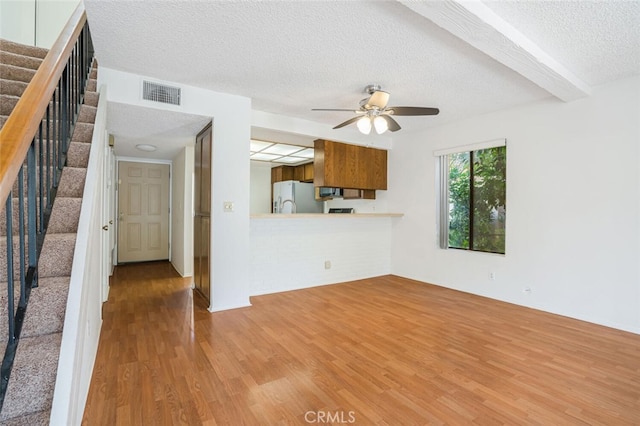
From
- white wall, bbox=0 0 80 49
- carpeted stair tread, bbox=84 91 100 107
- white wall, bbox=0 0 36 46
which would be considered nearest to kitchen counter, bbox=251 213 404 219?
carpeted stair tread, bbox=84 91 100 107

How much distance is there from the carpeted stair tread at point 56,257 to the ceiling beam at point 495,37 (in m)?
2.33

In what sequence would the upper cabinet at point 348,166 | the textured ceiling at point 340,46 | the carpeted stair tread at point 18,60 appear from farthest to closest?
the upper cabinet at point 348,166 → the carpeted stair tread at point 18,60 → the textured ceiling at point 340,46

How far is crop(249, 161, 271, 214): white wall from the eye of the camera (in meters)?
7.63

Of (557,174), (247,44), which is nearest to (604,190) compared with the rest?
(557,174)

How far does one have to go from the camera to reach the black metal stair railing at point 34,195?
1191mm

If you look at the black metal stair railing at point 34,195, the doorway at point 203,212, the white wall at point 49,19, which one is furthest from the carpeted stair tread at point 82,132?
the white wall at point 49,19

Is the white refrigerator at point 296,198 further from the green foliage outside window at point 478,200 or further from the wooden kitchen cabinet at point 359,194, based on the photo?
the green foliage outside window at point 478,200

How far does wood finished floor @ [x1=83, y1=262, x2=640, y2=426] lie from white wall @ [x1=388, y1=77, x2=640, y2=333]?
0.33 meters

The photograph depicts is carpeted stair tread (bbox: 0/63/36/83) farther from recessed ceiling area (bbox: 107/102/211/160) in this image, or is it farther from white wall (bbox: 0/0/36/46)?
white wall (bbox: 0/0/36/46)

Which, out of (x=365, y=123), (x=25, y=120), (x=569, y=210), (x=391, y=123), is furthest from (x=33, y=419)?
(x=569, y=210)

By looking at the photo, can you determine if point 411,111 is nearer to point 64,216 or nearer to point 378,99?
point 378,99

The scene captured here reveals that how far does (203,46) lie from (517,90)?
319 centimetres

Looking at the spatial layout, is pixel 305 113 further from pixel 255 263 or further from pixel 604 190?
pixel 604 190

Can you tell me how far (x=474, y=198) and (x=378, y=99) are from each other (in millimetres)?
2302
